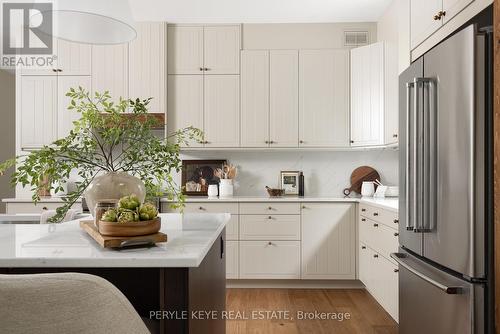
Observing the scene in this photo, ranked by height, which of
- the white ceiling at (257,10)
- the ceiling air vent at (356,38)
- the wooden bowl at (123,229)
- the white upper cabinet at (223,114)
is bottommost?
the wooden bowl at (123,229)

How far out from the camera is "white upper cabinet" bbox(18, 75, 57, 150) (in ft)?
14.4

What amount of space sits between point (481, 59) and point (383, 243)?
187 centimetres

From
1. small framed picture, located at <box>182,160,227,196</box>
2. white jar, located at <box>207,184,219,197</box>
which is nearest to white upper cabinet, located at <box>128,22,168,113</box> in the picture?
small framed picture, located at <box>182,160,227,196</box>

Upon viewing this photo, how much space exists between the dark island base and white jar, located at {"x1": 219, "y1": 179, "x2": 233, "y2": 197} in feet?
7.47

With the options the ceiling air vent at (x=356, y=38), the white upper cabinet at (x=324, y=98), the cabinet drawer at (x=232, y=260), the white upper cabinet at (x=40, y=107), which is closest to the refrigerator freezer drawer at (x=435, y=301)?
the cabinet drawer at (x=232, y=260)

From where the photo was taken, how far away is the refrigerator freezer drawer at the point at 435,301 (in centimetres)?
158

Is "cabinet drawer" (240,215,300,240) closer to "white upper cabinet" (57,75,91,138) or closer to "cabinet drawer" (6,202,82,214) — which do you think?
"cabinet drawer" (6,202,82,214)

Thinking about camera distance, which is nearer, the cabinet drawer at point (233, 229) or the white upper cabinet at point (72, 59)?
the cabinet drawer at point (233, 229)

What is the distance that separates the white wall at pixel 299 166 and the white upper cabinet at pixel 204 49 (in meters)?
0.93

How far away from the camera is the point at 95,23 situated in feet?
6.54

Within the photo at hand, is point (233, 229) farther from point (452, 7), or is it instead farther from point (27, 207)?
point (452, 7)

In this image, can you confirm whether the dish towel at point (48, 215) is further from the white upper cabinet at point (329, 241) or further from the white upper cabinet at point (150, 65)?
the white upper cabinet at point (329, 241)

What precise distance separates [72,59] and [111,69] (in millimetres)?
438

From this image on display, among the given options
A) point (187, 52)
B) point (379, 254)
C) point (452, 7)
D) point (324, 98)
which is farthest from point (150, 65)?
point (452, 7)
